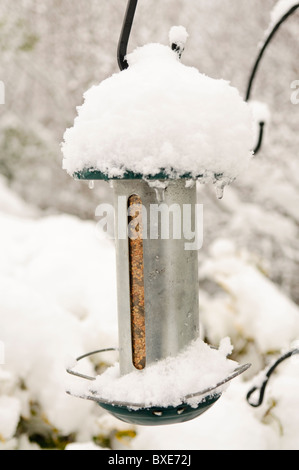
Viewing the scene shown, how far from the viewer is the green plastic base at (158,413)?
1.34m

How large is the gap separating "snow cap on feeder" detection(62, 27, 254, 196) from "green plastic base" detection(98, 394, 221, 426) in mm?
584

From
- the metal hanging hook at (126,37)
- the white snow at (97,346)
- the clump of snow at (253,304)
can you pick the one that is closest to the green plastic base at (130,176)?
the metal hanging hook at (126,37)

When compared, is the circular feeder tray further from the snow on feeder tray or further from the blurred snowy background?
the blurred snowy background

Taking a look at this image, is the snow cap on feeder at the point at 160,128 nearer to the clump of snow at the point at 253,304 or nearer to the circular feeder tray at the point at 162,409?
A: the circular feeder tray at the point at 162,409

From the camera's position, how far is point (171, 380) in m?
1.39

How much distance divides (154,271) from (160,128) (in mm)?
412

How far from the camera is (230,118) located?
1286 millimetres

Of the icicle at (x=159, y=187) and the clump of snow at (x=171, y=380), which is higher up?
the icicle at (x=159, y=187)

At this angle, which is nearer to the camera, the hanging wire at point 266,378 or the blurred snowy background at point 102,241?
the hanging wire at point 266,378

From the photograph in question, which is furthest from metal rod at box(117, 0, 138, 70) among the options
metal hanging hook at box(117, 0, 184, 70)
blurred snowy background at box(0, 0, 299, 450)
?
blurred snowy background at box(0, 0, 299, 450)

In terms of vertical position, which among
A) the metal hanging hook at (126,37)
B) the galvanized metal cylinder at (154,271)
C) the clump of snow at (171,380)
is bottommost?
the clump of snow at (171,380)

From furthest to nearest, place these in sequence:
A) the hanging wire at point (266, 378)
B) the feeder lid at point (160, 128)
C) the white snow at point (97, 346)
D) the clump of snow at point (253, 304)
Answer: the clump of snow at point (253, 304) < the white snow at point (97, 346) < the hanging wire at point (266, 378) < the feeder lid at point (160, 128)

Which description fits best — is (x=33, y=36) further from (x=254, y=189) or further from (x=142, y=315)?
(x=142, y=315)

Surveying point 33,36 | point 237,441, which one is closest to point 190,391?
point 237,441
